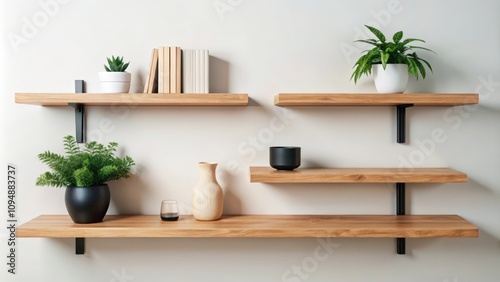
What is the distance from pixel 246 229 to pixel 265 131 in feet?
1.56

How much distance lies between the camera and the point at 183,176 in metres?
2.26

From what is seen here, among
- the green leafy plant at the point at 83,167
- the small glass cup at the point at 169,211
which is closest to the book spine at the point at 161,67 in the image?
the green leafy plant at the point at 83,167

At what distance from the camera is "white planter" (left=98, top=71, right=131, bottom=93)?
2.10m

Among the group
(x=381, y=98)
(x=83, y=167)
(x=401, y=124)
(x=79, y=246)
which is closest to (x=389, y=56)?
(x=381, y=98)

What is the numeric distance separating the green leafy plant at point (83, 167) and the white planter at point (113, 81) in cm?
23

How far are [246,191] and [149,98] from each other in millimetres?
587

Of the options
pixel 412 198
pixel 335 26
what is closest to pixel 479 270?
pixel 412 198

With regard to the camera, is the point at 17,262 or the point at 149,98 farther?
the point at 17,262

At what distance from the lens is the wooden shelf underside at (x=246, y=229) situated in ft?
6.45

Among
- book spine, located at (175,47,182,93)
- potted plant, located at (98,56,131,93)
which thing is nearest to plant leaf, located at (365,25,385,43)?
book spine, located at (175,47,182,93)

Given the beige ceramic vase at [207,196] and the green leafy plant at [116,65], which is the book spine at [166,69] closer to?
the green leafy plant at [116,65]

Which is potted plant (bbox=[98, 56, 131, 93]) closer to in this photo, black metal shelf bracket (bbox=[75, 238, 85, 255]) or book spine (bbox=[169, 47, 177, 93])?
book spine (bbox=[169, 47, 177, 93])

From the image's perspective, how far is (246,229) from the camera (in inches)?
77.9

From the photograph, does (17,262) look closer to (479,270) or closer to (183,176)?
(183,176)
